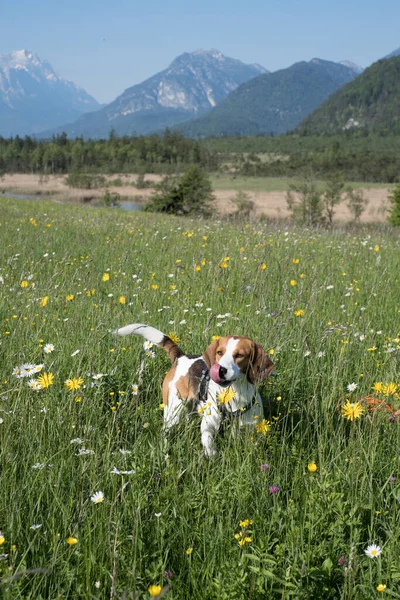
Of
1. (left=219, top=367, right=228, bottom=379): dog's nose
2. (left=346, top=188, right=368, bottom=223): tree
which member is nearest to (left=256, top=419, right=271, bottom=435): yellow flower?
(left=219, top=367, right=228, bottom=379): dog's nose

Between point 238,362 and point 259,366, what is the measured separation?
0.41 feet

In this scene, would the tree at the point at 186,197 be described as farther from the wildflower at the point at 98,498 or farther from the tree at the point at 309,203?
the wildflower at the point at 98,498

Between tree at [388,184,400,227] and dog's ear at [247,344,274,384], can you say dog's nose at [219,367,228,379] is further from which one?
tree at [388,184,400,227]

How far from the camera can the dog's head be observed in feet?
9.75

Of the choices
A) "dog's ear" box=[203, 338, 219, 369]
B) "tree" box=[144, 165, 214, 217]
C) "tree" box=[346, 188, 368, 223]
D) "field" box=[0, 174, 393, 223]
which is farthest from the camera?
"field" box=[0, 174, 393, 223]

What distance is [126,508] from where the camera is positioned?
2334mm

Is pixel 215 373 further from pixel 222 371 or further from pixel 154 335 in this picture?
pixel 154 335

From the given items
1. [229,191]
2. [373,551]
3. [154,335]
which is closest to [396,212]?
[229,191]

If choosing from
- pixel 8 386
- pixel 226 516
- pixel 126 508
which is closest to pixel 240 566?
pixel 226 516

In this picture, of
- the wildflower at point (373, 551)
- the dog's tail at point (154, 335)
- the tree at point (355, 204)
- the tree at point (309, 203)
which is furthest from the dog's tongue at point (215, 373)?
the tree at point (355, 204)

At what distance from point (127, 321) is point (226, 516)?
2.59 meters

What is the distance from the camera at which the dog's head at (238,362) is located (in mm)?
2971

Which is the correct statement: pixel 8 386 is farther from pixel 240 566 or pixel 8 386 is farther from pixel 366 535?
pixel 366 535

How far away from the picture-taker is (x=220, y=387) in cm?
314
